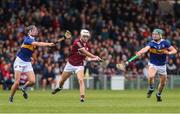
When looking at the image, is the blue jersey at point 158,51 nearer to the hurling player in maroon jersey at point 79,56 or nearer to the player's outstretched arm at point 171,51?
the player's outstretched arm at point 171,51

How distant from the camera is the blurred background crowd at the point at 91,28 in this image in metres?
44.9

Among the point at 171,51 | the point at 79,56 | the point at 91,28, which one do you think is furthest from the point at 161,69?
the point at 91,28

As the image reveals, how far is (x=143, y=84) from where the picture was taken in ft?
148

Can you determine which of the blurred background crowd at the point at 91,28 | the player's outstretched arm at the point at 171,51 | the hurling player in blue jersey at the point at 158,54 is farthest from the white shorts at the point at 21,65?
the blurred background crowd at the point at 91,28

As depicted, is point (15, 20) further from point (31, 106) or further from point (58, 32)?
point (31, 106)

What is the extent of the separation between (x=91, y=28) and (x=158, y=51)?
20119 millimetres

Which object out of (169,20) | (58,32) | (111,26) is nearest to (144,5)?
(169,20)

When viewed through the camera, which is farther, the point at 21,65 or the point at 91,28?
the point at 91,28

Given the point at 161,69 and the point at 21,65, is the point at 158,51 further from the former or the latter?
the point at 21,65

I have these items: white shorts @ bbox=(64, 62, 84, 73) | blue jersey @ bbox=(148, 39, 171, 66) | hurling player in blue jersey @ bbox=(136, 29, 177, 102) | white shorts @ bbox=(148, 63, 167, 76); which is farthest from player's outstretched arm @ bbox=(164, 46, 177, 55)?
white shorts @ bbox=(64, 62, 84, 73)

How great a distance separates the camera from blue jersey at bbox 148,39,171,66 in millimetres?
29183

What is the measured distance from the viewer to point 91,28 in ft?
162

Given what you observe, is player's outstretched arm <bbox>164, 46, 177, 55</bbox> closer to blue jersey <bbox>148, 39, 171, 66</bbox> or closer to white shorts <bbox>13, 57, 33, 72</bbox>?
blue jersey <bbox>148, 39, 171, 66</bbox>

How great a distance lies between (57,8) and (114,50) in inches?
207
